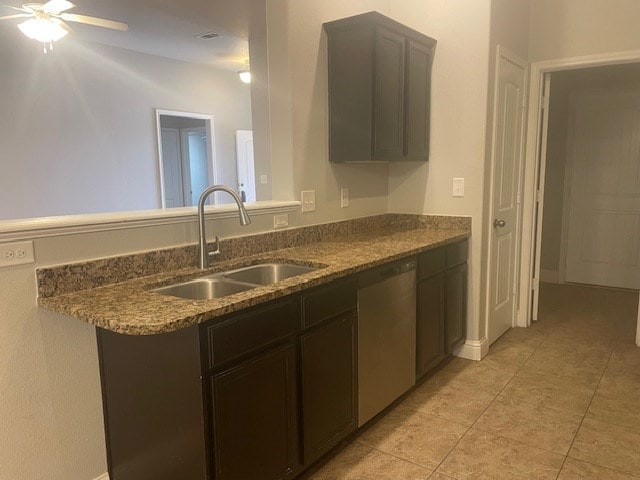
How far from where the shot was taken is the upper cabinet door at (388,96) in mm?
2834

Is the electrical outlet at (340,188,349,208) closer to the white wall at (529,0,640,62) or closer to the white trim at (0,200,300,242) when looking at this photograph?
the white trim at (0,200,300,242)

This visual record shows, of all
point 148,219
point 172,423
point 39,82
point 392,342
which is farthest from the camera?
point 39,82

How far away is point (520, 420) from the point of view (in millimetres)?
2549

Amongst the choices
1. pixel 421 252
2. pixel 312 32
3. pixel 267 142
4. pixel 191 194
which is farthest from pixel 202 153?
pixel 421 252

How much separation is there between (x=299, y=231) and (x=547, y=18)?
2.60 m

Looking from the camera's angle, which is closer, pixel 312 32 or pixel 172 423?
pixel 172 423

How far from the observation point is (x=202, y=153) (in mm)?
7289

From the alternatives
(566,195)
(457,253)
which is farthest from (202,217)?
(566,195)

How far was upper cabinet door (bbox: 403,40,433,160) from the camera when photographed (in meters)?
3.11

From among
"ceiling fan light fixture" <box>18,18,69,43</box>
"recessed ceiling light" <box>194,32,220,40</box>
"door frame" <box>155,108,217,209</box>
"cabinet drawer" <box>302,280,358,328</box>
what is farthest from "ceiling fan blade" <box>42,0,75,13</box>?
"cabinet drawer" <box>302,280,358,328</box>

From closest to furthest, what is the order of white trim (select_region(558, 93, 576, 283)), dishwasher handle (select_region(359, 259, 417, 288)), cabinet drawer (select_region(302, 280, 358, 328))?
1. cabinet drawer (select_region(302, 280, 358, 328))
2. dishwasher handle (select_region(359, 259, 417, 288))
3. white trim (select_region(558, 93, 576, 283))

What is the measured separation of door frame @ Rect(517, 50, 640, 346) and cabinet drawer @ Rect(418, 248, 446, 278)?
1.34m

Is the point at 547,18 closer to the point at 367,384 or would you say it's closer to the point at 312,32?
the point at 312,32

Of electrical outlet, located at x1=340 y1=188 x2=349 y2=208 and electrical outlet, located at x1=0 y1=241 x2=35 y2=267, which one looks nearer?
electrical outlet, located at x1=0 y1=241 x2=35 y2=267
